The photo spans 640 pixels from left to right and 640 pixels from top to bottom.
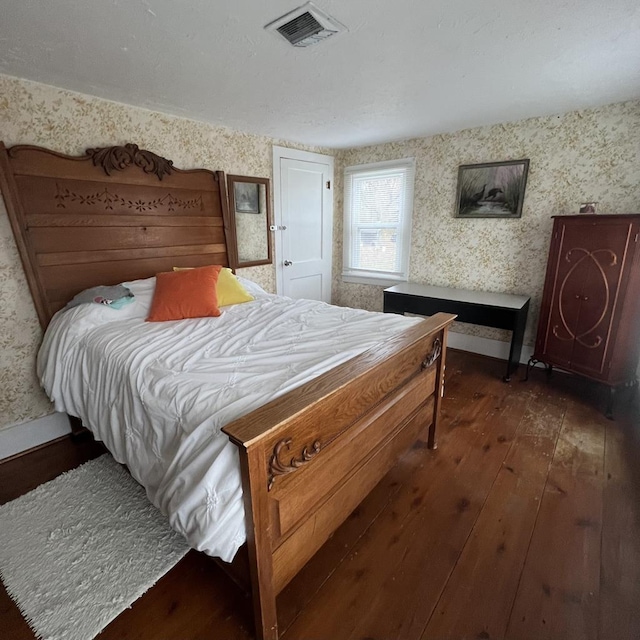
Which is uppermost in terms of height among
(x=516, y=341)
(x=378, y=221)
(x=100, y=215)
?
(x=100, y=215)

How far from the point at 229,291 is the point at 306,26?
5.52 ft

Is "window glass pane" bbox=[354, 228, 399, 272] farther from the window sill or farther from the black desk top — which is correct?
the black desk top

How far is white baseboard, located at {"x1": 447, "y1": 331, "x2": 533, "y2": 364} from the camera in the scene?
3.23 meters

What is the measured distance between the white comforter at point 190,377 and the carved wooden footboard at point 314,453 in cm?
10

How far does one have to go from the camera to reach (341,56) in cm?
175

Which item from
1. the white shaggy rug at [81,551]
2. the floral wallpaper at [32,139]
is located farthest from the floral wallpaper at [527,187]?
the white shaggy rug at [81,551]

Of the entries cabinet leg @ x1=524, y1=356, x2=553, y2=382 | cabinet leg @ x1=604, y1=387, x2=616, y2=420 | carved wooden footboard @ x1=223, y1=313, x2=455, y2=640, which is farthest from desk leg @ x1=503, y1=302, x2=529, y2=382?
carved wooden footboard @ x1=223, y1=313, x2=455, y2=640

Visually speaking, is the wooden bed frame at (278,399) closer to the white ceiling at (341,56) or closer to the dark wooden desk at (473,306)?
the white ceiling at (341,56)

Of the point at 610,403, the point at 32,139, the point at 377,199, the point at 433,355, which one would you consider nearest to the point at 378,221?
the point at 377,199

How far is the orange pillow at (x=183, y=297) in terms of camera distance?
7.30 ft

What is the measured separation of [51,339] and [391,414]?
2.02m

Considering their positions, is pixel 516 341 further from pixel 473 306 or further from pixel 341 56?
pixel 341 56

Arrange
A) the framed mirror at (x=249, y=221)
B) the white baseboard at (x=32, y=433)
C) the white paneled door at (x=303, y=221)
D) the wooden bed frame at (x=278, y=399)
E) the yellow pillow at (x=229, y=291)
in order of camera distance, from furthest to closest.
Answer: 1. the white paneled door at (x=303, y=221)
2. the framed mirror at (x=249, y=221)
3. the yellow pillow at (x=229, y=291)
4. the white baseboard at (x=32, y=433)
5. the wooden bed frame at (x=278, y=399)

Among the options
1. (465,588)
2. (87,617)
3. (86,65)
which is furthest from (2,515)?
(86,65)
